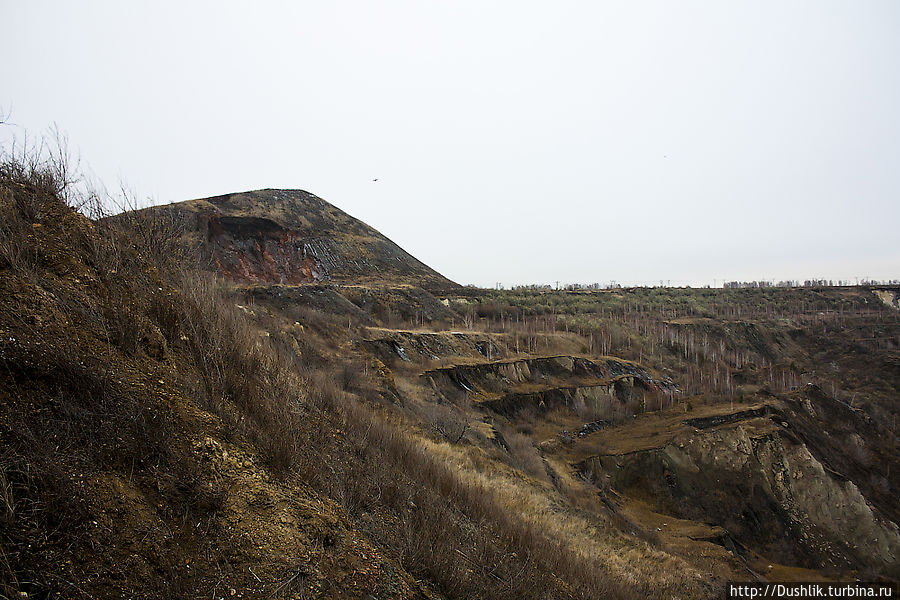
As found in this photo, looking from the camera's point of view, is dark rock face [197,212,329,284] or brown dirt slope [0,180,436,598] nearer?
brown dirt slope [0,180,436,598]

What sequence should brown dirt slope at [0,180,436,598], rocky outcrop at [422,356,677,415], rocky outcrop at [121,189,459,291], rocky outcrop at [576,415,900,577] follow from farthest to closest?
rocky outcrop at [121,189,459,291]
rocky outcrop at [422,356,677,415]
rocky outcrop at [576,415,900,577]
brown dirt slope at [0,180,436,598]

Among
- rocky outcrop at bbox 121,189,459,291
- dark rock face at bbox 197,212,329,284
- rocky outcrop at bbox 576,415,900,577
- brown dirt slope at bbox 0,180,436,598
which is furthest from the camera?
rocky outcrop at bbox 121,189,459,291

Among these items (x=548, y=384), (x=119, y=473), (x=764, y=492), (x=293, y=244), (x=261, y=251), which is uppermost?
(x=293, y=244)

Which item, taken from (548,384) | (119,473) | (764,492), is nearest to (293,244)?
(548,384)

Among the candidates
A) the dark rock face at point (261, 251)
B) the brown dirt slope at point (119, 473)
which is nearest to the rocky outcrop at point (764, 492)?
the brown dirt slope at point (119, 473)

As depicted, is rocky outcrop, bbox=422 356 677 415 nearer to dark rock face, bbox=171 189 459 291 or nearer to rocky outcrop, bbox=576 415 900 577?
rocky outcrop, bbox=576 415 900 577

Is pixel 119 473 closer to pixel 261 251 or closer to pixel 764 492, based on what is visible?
pixel 764 492

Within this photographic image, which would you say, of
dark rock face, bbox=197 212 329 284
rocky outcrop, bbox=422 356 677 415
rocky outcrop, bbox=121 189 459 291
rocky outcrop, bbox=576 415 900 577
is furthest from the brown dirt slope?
dark rock face, bbox=197 212 329 284

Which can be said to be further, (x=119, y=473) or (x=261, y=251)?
(x=261, y=251)

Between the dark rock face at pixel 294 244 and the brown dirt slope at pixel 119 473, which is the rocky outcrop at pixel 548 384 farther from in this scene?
the dark rock face at pixel 294 244

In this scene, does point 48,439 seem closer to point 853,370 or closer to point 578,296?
point 853,370

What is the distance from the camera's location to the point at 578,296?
71.4 meters

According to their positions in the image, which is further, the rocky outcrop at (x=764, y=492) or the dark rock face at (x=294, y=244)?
the dark rock face at (x=294, y=244)

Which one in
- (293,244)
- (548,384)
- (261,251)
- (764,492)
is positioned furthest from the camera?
(293,244)
